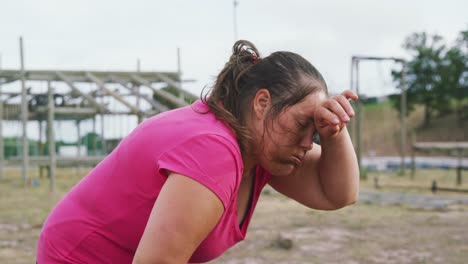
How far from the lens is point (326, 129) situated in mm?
1266

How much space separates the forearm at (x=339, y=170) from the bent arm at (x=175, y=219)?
0.51 metres

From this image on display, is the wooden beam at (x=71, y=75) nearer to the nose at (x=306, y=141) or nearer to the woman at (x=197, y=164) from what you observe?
the woman at (x=197, y=164)

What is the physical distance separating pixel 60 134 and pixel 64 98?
205 centimetres

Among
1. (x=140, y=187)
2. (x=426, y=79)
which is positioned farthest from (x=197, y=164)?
(x=426, y=79)

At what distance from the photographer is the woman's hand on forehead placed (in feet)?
3.91

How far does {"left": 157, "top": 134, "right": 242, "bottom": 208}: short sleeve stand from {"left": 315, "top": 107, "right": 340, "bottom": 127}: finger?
200 mm

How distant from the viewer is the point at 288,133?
1.20 meters

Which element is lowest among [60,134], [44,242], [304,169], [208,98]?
[60,134]

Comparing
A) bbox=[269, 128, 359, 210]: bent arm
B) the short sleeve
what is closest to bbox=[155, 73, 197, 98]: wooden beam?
bbox=[269, 128, 359, 210]: bent arm

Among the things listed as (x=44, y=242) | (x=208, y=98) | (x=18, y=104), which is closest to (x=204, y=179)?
(x=208, y=98)

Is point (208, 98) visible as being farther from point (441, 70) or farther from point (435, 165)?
point (441, 70)

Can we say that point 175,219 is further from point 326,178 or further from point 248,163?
point 326,178

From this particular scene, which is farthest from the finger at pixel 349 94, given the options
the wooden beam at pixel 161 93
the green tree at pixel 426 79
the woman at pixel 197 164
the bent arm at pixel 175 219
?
the green tree at pixel 426 79

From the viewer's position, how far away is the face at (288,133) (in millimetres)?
1189
